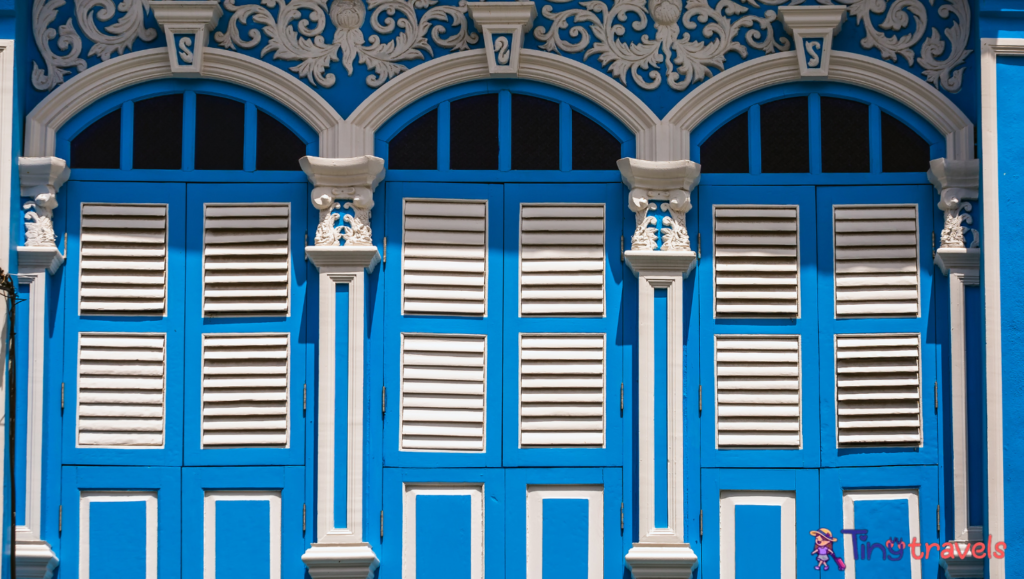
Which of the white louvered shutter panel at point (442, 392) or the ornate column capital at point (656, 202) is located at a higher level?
the ornate column capital at point (656, 202)

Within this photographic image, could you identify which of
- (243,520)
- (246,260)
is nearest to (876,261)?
(246,260)

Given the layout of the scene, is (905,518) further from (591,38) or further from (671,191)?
(591,38)

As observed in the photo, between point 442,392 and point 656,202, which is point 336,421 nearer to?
point 442,392

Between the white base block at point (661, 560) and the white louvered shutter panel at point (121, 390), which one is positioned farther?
the white louvered shutter panel at point (121, 390)

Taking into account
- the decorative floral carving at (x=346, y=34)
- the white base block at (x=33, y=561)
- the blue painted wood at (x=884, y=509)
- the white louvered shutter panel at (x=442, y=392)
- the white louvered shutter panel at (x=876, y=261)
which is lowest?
the white base block at (x=33, y=561)

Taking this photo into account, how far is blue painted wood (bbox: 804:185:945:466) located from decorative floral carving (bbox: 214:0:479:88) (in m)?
2.66

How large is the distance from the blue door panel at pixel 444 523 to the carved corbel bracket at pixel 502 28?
266 cm

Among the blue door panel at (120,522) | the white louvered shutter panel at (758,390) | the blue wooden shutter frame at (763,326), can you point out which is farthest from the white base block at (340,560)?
the white louvered shutter panel at (758,390)

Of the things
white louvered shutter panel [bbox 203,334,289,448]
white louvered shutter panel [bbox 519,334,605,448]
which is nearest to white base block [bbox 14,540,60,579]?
white louvered shutter panel [bbox 203,334,289,448]

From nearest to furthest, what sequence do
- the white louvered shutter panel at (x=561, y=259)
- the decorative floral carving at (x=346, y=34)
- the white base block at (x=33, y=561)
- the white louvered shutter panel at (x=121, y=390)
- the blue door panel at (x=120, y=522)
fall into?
the white base block at (x=33, y=561), the blue door panel at (x=120, y=522), the white louvered shutter panel at (x=121, y=390), the white louvered shutter panel at (x=561, y=259), the decorative floral carving at (x=346, y=34)

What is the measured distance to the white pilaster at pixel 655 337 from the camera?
8336 mm

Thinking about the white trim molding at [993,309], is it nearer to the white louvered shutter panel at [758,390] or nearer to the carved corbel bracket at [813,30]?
the carved corbel bracket at [813,30]

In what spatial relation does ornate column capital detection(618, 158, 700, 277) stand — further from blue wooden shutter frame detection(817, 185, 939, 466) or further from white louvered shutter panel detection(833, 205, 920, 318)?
white louvered shutter panel detection(833, 205, 920, 318)

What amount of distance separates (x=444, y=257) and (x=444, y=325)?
446 mm
